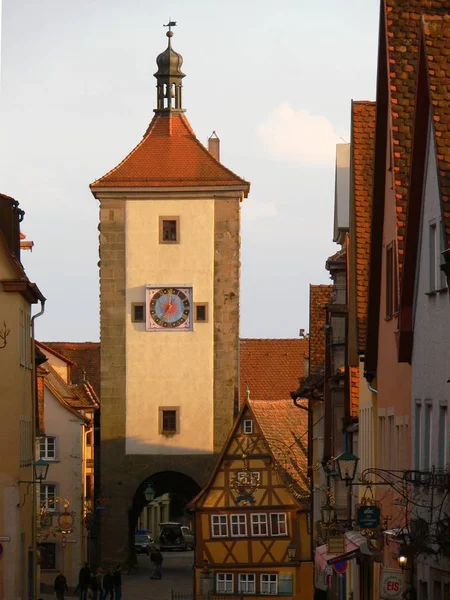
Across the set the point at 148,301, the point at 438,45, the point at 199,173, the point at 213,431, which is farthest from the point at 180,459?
the point at 438,45

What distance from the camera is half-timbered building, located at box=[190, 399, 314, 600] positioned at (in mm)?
45344

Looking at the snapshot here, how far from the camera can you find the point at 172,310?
56094 millimetres

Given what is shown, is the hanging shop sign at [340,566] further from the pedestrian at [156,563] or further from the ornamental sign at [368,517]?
the pedestrian at [156,563]

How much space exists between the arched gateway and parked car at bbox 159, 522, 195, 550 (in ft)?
73.1

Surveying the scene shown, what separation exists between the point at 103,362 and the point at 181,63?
10394 millimetres

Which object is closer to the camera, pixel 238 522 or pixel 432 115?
pixel 432 115

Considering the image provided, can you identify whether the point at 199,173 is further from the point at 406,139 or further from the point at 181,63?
the point at 406,139

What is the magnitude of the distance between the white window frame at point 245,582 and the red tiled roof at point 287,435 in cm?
270

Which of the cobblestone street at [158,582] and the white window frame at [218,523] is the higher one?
the white window frame at [218,523]

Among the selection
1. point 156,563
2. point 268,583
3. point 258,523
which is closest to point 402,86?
point 268,583

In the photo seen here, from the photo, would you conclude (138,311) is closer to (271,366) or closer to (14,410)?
(271,366)

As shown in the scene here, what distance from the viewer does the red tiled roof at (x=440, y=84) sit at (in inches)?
560

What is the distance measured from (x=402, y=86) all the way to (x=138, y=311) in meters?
39.0

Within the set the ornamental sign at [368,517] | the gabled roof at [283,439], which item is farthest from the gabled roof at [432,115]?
the gabled roof at [283,439]
